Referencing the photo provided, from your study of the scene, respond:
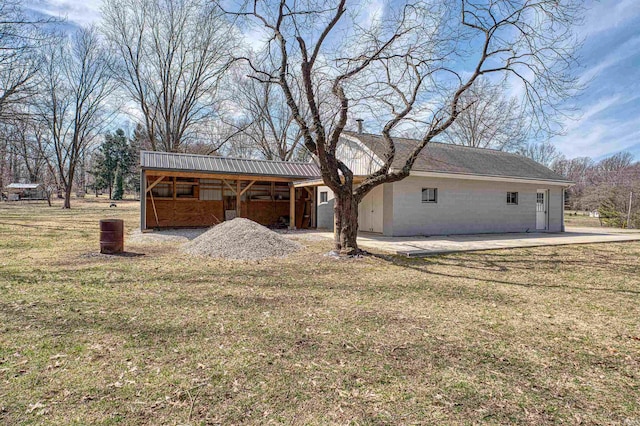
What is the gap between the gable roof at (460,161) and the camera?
13.2m

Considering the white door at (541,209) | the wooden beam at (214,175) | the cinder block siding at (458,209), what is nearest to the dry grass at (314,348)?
the cinder block siding at (458,209)

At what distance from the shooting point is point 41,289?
506 centimetres

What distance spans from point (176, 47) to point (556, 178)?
23782 mm

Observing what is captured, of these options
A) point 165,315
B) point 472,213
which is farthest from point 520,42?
point 165,315

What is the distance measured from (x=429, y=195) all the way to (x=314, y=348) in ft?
35.7

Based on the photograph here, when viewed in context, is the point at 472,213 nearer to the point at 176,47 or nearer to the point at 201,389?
the point at 201,389

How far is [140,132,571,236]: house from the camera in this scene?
12.8m

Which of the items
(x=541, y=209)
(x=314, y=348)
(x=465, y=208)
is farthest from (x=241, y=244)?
(x=541, y=209)

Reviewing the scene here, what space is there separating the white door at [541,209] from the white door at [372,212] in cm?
804

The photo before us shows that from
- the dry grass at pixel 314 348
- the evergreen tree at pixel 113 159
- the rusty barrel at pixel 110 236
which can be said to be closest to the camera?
the dry grass at pixel 314 348

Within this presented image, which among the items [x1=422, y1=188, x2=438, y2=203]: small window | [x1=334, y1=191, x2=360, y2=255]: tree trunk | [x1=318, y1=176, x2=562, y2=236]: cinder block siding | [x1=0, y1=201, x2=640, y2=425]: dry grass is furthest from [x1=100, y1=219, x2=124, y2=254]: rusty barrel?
[x1=422, y1=188, x2=438, y2=203]: small window

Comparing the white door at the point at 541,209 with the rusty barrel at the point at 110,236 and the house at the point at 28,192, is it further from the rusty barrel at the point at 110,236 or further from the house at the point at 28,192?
the house at the point at 28,192

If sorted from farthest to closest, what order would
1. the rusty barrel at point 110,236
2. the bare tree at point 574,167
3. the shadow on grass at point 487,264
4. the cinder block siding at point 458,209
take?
the bare tree at point 574,167, the cinder block siding at point 458,209, the rusty barrel at point 110,236, the shadow on grass at point 487,264

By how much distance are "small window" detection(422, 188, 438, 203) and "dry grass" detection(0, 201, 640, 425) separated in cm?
683
